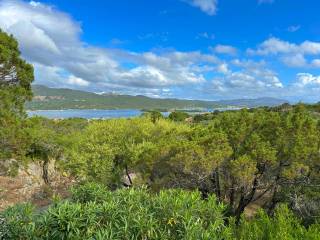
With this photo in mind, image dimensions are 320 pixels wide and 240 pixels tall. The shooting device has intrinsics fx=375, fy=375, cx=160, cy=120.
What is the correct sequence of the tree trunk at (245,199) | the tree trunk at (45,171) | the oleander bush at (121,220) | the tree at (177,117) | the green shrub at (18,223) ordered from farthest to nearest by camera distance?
1. the tree at (177,117)
2. the tree trunk at (45,171)
3. the tree trunk at (245,199)
4. the green shrub at (18,223)
5. the oleander bush at (121,220)

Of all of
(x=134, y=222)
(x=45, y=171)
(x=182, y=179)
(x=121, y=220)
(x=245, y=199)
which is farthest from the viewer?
(x=45, y=171)

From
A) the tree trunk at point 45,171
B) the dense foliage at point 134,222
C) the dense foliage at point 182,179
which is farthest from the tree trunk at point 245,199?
the tree trunk at point 45,171

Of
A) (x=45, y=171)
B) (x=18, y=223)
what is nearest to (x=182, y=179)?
(x=18, y=223)

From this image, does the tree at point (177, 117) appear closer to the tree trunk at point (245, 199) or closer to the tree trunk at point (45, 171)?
the tree trunk at point (45, 171)

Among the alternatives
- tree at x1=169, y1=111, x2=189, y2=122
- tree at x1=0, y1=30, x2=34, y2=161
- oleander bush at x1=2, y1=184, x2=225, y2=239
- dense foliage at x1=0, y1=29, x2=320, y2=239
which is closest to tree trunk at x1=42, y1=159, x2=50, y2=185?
dense foliage at x1=0, y1=29, x2=320, y2=239

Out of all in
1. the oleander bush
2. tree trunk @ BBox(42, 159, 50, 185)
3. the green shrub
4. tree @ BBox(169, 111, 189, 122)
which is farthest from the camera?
tree @ BBox(169, 111, 189, 122)

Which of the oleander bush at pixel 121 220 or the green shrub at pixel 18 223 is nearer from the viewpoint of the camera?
the oleander bush at pixel 121 220

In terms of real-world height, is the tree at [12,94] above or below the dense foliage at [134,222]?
above

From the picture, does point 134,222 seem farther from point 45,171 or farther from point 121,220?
point 45,171

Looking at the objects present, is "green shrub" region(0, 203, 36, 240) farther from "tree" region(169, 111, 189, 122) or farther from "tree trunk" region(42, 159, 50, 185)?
"tree" region(169, 111, 189, 122)

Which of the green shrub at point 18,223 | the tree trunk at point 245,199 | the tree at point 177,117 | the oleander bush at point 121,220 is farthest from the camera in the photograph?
the tree at point 177,117

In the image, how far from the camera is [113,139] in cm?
2803

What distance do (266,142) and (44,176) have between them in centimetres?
2291

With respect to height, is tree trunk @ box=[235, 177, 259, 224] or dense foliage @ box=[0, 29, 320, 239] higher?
dense foliage @ box=[0, 29, 320, 239]
